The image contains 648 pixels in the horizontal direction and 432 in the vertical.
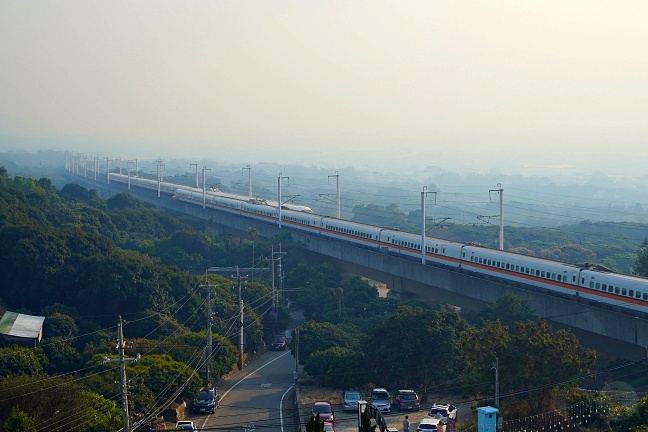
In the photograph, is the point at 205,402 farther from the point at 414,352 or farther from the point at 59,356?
the point at 414,352

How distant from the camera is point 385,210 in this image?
153 meters

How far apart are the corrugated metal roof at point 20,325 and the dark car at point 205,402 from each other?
9.22 metres

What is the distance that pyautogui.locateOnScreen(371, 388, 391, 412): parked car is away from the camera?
31.4 metres

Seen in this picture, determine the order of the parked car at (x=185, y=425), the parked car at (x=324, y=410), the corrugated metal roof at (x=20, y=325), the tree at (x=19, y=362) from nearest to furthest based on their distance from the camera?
1. the parked car at (x=185, y=425)
2. the parked car at (x=324, y=410)
3. the tree at (x=19, y=362)
4. the corrugated metal roof at (x=20, y=325)

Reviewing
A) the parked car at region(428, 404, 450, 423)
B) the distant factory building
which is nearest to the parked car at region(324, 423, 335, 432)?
the parked car at region(428, 404, 450, 423)

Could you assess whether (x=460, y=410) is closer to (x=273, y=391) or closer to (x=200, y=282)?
(x=273, y=391)

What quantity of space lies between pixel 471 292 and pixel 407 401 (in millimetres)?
14100

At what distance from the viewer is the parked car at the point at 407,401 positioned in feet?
105

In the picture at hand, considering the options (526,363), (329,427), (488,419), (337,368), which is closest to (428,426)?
(488,419)

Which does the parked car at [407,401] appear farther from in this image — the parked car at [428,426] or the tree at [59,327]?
the tree at [59,327]

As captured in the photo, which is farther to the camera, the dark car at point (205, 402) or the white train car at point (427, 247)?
the white train car at point (427, 247)

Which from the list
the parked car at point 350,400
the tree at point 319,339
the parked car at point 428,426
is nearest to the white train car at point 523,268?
the tree at point 319,339

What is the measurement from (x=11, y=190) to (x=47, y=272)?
2576cm

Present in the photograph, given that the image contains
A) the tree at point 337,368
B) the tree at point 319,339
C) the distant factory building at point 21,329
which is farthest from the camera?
the tree at point 319,339
